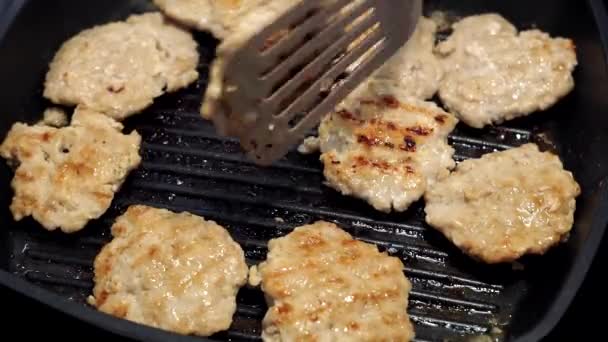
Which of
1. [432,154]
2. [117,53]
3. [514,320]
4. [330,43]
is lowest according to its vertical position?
[514,320]

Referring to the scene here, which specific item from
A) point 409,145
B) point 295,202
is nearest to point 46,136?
point 295,202

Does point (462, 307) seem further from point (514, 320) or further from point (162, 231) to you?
point (162, 231)

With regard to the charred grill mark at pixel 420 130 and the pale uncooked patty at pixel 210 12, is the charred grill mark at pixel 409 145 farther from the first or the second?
the pale uncooked patty at pixel 210 12

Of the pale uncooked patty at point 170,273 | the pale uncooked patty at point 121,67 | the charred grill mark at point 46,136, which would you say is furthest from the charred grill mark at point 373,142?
the charred grill mark at point 46,136

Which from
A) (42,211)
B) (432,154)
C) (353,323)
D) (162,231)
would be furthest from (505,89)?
(42,211)

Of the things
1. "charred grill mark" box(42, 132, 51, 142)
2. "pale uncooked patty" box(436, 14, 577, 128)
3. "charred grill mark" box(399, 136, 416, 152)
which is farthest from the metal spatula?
"charred grill mark" box(42, 132, 51, 142)

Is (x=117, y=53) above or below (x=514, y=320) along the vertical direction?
above
